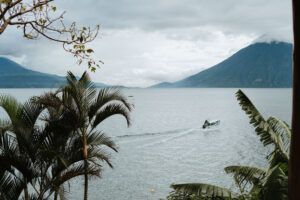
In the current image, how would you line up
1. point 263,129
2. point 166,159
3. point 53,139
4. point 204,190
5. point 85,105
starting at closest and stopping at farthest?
point 263,129 → point 204,190 → point 53,139 → point 85,105 → point 166,159

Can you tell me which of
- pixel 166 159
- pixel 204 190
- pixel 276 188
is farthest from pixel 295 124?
pixel 166 159

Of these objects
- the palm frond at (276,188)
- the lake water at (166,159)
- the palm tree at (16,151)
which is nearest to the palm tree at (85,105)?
the palm tree at (16,151)

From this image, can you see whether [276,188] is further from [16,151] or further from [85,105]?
[16,151]

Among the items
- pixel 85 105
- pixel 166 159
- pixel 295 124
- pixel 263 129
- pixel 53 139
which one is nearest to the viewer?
pixel 295 124

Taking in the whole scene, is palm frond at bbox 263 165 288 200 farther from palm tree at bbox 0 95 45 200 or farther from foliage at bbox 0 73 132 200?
palm tree at bbox 0 95 45 200

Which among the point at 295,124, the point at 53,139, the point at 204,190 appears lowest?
the point at 204,190

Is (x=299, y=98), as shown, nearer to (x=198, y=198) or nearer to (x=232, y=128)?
(x=198, y=198)

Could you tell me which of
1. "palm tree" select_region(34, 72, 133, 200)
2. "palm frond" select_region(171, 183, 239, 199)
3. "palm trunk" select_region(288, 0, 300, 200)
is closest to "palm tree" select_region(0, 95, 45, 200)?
"palm tree" select_region(34, 72, 133, 200)

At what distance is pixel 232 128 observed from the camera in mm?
60844

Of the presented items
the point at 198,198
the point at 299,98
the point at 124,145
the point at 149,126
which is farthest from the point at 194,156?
the point at 299,98

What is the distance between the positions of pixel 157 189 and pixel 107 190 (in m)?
4.19

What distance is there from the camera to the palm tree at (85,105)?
24.3ft

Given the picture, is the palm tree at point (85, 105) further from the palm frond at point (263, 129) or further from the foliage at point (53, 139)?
the palm frond at point (263, 129)

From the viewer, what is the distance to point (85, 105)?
762cm
